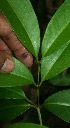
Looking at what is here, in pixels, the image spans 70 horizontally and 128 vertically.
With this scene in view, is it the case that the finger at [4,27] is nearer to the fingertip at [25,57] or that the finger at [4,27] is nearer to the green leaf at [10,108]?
the fingertip at [25,57]

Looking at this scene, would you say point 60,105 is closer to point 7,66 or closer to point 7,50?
point 7,66

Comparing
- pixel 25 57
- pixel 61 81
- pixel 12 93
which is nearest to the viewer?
pixel 12 93

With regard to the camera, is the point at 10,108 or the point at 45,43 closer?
the point at 45,43

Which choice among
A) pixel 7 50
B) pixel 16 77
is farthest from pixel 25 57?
pixel 16 77

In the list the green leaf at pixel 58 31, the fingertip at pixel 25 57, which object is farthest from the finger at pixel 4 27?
the green leaf at pixel 58 31

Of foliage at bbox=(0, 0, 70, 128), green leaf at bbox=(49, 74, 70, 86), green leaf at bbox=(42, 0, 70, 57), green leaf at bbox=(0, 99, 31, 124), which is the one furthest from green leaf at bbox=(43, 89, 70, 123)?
green leaf at bbox=(49, 74, 70, 86)

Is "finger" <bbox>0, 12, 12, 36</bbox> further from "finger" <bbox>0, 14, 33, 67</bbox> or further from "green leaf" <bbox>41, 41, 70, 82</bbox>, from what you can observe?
"green leaf" <bbox>41, 41, 70, 82</bbox>
